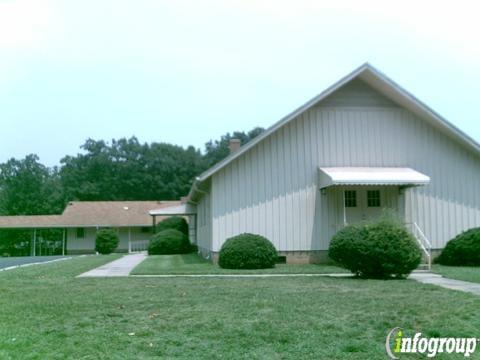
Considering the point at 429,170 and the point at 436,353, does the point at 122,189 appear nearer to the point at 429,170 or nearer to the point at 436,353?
the point at 429,170

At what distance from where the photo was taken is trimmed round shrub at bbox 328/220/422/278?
14867mm

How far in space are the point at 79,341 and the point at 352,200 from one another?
629 inches

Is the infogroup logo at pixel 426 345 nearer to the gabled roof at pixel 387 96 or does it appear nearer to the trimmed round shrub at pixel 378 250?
the trimmed round shrub at pixel 378 250

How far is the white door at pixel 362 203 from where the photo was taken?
22000mm

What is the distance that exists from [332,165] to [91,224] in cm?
2688

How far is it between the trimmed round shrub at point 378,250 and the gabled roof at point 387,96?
6.24 metres

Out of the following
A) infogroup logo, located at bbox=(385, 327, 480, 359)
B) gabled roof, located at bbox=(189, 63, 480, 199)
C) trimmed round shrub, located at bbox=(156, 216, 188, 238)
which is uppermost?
gabled roof, located at bbox=(189, 63, 480, 199)

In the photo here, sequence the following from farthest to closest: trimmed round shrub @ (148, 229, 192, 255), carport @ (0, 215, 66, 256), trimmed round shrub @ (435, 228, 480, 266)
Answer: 1. carport @ (0, 215, 66, 256)
2. trimmed round shrub @ (148, 229, 192, 255)
3. trimmed round shrub @ (435, 228, 480, 266)

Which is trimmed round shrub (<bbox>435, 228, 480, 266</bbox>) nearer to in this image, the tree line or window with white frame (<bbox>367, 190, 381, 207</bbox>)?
window with white frame (<bbox>367, 190, 381, 207</bbox>)

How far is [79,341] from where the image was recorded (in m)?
7.68

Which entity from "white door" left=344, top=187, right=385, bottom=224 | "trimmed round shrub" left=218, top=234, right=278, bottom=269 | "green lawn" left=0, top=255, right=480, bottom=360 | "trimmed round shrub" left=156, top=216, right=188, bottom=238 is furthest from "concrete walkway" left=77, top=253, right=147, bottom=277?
"trimmed round shrub" left=156, top=216, right=188, bottom=238

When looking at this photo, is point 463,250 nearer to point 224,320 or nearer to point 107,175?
point 224,320

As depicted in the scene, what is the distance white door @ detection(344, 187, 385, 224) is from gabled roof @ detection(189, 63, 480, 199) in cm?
347

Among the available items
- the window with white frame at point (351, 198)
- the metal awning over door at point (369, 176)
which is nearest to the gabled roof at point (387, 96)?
the metal awning over door at point (369, 176)
